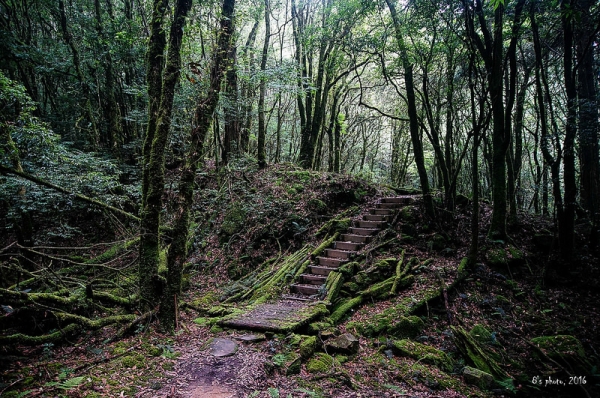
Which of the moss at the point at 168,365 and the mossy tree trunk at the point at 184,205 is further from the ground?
the mossy tree trunk at the point at 184,205

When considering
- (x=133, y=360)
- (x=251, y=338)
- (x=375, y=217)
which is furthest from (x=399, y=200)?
(x=133, y=360)

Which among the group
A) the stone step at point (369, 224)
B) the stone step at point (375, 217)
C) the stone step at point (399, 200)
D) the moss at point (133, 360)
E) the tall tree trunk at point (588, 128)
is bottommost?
the moss at point (133, 360)

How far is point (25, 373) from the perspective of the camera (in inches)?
160

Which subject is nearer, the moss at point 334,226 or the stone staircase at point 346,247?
the stone staircase at point 346,247

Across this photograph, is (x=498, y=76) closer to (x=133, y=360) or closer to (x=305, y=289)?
(x=305, y=289)

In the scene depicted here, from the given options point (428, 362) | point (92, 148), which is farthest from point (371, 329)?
point (92, 148)

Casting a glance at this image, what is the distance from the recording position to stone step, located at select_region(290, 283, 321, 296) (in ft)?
27.6

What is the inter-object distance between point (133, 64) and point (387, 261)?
1449cm

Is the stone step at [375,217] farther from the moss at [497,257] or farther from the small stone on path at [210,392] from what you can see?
the small stone on path at [210,392]

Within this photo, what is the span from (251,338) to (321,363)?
1375mm

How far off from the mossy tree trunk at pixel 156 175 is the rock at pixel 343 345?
3566 mm

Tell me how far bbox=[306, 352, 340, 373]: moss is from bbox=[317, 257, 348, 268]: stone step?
4.09 metres

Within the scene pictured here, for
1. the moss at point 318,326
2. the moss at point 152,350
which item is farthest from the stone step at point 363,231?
the moss at point 152,350

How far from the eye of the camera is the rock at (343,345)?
5.77 meters
